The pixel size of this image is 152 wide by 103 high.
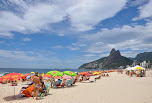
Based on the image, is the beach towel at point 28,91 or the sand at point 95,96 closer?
the sand at point 95,96

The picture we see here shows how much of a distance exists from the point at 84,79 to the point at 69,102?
1101 cm

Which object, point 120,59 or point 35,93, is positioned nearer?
point 35,93

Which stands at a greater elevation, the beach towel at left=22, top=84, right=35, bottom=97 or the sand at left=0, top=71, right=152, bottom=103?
the beach towel at left=22, top=84, right=35, bottom=97

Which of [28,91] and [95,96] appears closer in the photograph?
[95,96]

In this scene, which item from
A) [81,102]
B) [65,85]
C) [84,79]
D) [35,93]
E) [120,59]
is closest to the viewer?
[81,102]

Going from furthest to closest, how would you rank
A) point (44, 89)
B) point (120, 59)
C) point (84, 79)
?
point (120, 59), point (84, 79), point (44, 89)

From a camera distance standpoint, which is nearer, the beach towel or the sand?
the sand

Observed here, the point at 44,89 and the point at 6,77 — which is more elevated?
the point at 6,77

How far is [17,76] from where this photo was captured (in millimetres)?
6773

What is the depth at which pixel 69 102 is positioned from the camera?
20.4 ft

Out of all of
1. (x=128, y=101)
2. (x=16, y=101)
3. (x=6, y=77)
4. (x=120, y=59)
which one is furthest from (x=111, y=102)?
(x=120, y=59)

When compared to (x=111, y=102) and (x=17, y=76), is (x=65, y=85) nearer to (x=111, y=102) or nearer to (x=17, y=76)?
(x=17, y=76)

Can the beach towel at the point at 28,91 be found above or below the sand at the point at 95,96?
above

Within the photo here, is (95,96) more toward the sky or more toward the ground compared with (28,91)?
more toward the ground
